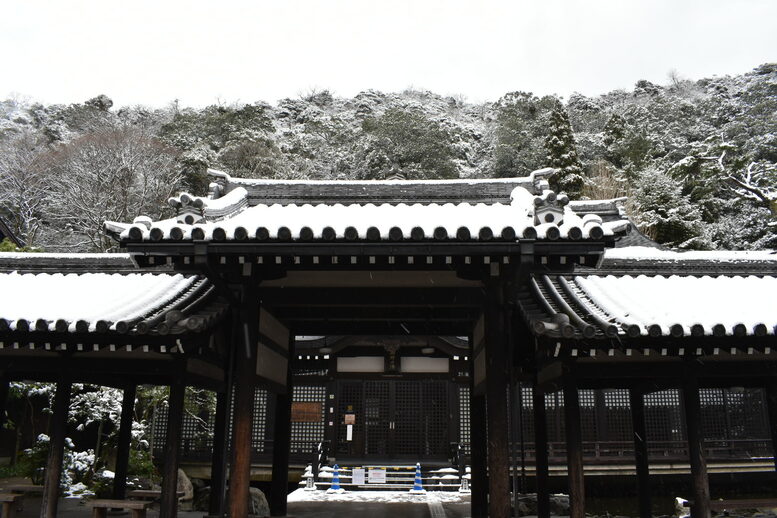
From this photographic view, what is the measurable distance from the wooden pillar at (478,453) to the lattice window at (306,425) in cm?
1140

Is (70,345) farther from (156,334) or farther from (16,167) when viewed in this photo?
(16,167)

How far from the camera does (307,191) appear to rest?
9.45 metres

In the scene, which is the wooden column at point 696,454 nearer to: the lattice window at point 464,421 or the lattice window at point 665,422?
the lattice window at point 665,422

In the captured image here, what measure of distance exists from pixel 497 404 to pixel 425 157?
34451 millimetres

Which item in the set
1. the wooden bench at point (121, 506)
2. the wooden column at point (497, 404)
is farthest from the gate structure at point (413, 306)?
the wooden bench at point (121, 506)

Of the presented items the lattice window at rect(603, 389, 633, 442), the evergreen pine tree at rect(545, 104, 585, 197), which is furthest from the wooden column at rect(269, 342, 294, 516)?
the evergreen pine tree at rect(545, 104, 585, 197)

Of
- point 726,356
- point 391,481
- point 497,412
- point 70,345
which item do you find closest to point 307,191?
point 70,345

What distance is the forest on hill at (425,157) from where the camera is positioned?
30.2 metres

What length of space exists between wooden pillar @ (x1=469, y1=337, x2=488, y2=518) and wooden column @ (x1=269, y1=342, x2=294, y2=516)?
349cm

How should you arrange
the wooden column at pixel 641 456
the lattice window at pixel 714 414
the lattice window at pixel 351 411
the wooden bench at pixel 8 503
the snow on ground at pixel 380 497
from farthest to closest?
the lattice window at pixel 351 411 → the lattice window at pixel 714 414 → the snow on ground at pixel 380 497 → the wooden column at pixel 641 456 → the wooden bench at pixel 8 503

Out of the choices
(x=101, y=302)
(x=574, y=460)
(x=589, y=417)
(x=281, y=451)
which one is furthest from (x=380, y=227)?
(x=589, y=417)

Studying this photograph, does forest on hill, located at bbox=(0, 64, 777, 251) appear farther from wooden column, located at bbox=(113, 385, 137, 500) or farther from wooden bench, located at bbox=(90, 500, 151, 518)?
wooden bench, located at bbox=(90, 500, 151, 518)

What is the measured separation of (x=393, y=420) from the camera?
2142cm

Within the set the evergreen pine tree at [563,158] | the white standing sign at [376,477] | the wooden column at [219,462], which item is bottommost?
the white standing sign at [376,477]
